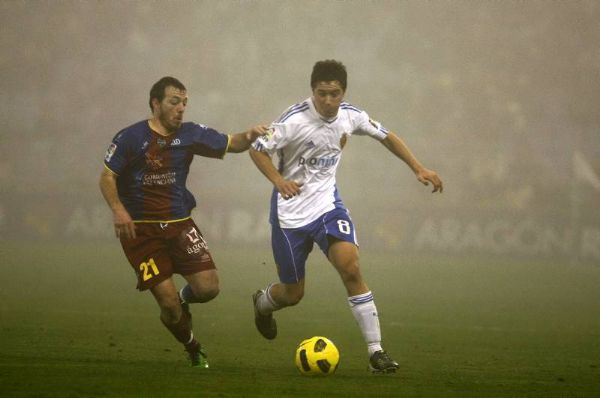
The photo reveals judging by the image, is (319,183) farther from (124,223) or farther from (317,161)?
(124,223)

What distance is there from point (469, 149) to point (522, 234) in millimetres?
6554

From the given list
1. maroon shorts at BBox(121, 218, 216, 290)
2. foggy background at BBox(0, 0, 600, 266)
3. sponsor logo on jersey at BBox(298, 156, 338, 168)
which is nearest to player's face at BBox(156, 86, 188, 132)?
maroon shorts at BBox(121, 218, 216, 290)

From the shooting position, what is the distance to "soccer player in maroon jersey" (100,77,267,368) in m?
8.65

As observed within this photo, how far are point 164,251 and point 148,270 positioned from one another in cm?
21

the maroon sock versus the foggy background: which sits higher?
the foggy background

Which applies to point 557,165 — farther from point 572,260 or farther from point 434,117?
point 572,260

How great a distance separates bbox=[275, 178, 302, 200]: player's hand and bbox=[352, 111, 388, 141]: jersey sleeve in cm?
93

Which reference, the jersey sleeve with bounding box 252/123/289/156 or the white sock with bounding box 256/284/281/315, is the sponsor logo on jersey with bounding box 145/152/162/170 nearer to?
the jersey sleeve with bounding box 252/123/289/156

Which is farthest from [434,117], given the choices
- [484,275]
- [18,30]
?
[484,275]

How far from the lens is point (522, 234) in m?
30.8

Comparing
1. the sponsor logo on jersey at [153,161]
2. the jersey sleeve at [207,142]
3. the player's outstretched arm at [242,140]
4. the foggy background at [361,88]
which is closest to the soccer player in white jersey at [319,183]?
the player's outstretched arm at [242,140]

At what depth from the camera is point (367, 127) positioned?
9.03 metres

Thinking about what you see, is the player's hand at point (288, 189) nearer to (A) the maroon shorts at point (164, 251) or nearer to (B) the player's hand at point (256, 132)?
(B) the player's hand at point (256, 132)

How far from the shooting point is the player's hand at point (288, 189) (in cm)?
828
